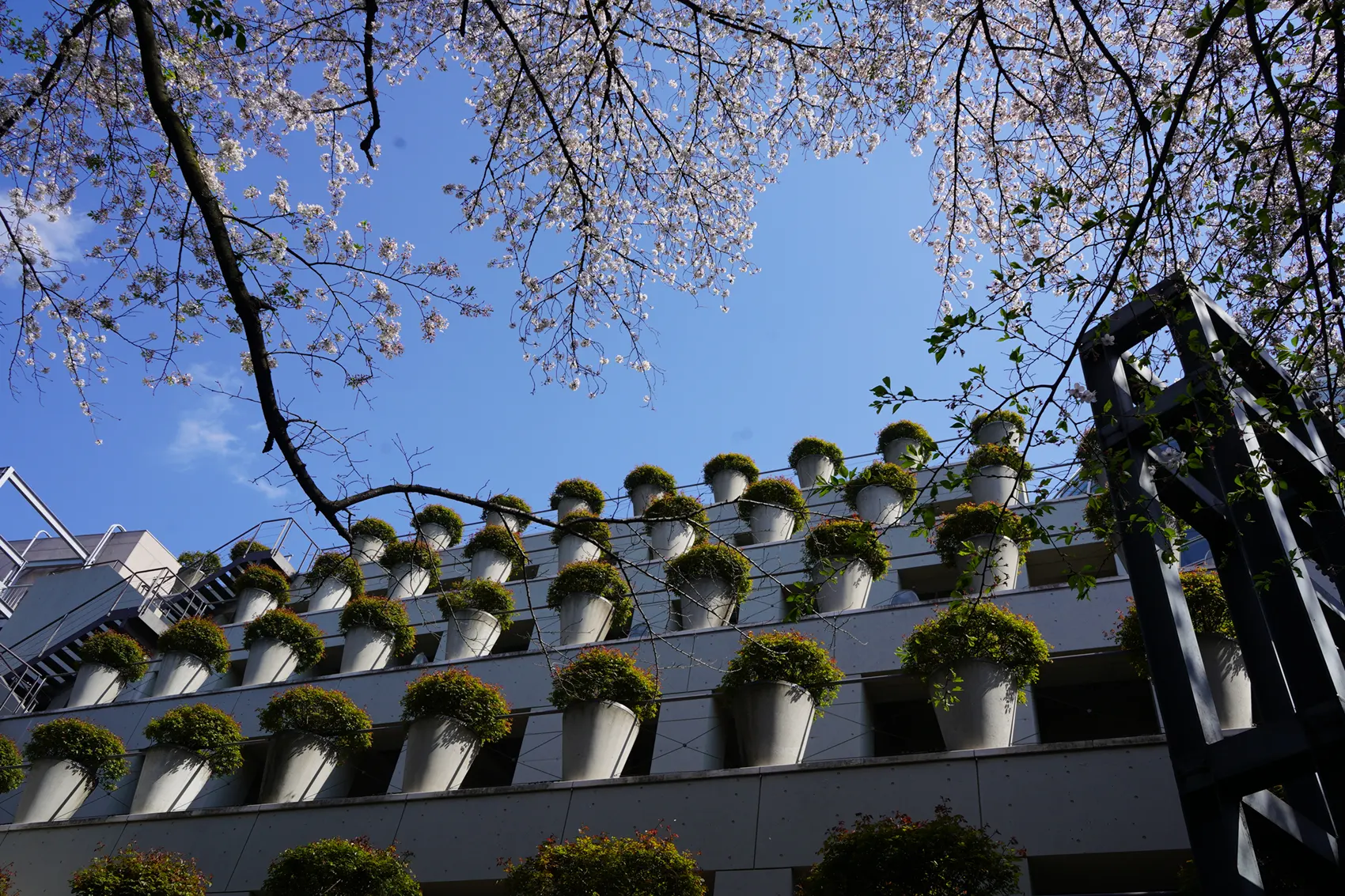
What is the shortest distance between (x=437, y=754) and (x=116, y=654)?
11586 millimetres

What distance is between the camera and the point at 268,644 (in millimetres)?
19188

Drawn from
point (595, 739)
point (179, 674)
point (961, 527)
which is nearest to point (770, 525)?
point (961, 527)

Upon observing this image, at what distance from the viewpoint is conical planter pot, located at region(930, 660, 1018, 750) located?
1053cm

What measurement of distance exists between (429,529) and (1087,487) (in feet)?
51.1

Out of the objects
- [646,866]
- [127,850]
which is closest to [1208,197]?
[646,866]

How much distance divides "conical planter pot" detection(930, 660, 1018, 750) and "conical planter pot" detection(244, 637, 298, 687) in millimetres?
13810

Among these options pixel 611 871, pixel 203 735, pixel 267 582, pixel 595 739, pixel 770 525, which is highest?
pixel 770 525

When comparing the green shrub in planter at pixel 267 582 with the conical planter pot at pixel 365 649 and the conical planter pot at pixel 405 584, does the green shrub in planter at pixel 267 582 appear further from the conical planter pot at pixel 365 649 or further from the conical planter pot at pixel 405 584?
the conical planter pot at pixel 365 649

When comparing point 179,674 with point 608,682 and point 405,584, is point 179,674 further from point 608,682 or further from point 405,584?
point 608,682

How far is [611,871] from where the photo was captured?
30.1ft

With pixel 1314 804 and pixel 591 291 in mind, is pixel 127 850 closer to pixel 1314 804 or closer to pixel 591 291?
pixel 591 291

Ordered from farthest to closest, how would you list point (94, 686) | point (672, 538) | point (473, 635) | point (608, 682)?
point (94, 686)
point (672, 538)
point (473, 635)
point (608, 682)

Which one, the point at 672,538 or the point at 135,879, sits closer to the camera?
the point at 135,879

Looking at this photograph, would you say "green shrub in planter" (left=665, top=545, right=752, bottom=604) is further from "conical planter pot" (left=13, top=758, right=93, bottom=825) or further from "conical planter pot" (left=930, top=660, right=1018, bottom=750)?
"conical planter pot" (left=13, top=758, right=93, bottom=825)
